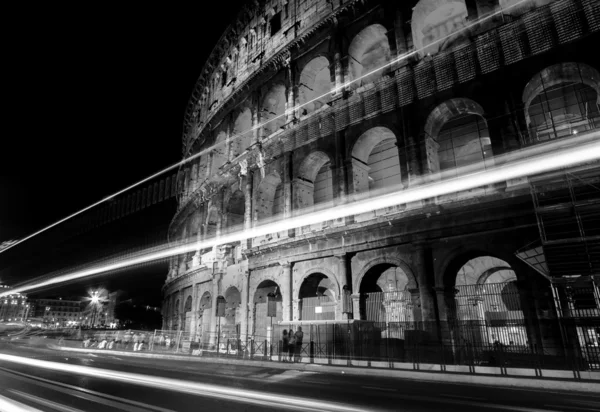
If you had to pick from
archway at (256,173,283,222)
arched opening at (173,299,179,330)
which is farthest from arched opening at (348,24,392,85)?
arched opening at (173,299,179,330)

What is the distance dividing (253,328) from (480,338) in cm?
1080

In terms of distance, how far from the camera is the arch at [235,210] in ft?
76.2

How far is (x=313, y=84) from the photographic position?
20812 mm

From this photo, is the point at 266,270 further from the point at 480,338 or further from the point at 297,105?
the point at 480,338

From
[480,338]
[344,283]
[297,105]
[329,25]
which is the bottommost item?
[480,338]

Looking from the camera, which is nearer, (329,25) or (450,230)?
(450,230)

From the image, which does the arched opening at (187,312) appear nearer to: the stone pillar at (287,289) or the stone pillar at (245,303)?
the stone pillar at (245,303)

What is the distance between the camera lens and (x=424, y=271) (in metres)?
12.8

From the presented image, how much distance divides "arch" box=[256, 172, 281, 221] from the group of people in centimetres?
747

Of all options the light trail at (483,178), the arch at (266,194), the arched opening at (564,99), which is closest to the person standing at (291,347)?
the light trail at (483,178)

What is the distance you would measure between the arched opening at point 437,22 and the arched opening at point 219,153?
1468 centimetres

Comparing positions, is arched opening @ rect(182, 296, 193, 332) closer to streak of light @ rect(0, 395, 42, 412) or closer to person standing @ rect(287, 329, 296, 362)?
person standing @ rect(287, 329, 296, 362)

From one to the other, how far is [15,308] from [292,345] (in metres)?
142

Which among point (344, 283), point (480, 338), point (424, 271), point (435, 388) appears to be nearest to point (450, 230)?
point (424, 271)
